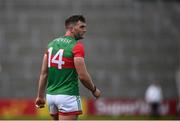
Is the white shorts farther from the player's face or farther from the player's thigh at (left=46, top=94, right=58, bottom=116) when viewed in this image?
the player's face

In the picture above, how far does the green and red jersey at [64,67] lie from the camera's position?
848 cm

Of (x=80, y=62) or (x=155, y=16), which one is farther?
(x=155, y=16)

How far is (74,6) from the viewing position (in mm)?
27797

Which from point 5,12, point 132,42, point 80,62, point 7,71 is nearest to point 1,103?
point 7,71

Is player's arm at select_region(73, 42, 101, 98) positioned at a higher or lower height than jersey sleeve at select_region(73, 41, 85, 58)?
lower

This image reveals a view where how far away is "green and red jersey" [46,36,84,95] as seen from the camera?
27.8 ft

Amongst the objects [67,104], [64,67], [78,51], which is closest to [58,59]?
[64,67]

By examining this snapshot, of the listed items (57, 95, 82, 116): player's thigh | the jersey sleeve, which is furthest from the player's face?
(57, 95, 82, 116): player's thigh

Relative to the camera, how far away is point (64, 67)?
8.51 m

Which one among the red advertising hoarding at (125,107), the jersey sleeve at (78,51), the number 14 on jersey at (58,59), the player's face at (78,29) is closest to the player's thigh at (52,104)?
the number 14 on jersey at (58,59)

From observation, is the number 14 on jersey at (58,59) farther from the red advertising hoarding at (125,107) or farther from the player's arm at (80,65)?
the red advertising hoarding at (125,107)

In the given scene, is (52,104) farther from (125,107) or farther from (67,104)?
(125,107)

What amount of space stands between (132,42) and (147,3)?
1.76 meters

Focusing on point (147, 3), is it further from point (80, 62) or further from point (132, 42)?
point (80, 62)
